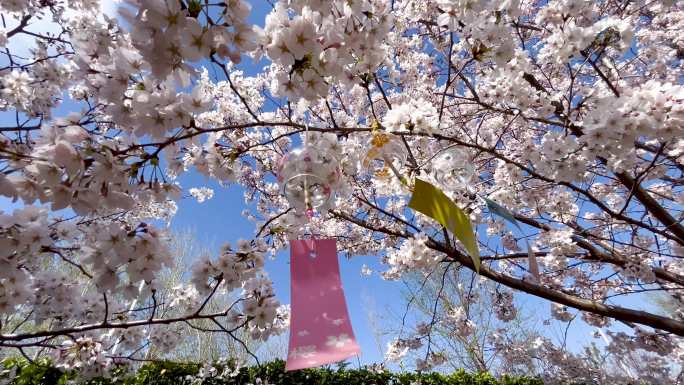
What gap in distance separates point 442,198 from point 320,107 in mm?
3924

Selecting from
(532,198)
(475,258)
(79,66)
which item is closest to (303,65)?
(79,66)

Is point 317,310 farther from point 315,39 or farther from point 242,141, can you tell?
point 242,141

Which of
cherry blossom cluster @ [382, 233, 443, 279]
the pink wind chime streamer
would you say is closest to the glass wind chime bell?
the pink wind chime streamer

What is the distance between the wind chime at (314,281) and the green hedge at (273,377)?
135 inches

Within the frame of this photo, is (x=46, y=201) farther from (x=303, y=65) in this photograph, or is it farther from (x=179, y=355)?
(x=179, y=355)

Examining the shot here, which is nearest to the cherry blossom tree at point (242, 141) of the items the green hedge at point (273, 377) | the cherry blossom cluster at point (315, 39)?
the cherry blossom cluster at point (315, 39)

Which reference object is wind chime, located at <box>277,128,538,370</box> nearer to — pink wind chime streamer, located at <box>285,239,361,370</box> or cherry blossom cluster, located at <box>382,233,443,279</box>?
pink wind chime streamer, located at <box>285,239,361,370</box>

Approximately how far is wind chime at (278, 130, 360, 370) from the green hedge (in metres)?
3.44

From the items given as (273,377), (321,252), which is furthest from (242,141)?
(273,377)

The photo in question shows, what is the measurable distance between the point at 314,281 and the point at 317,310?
0.36 feet

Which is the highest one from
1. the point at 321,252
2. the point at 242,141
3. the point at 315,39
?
the point at 242,141

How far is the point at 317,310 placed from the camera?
1317 mm

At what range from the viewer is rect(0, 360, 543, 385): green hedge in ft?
13.5

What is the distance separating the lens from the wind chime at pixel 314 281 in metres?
1.22
